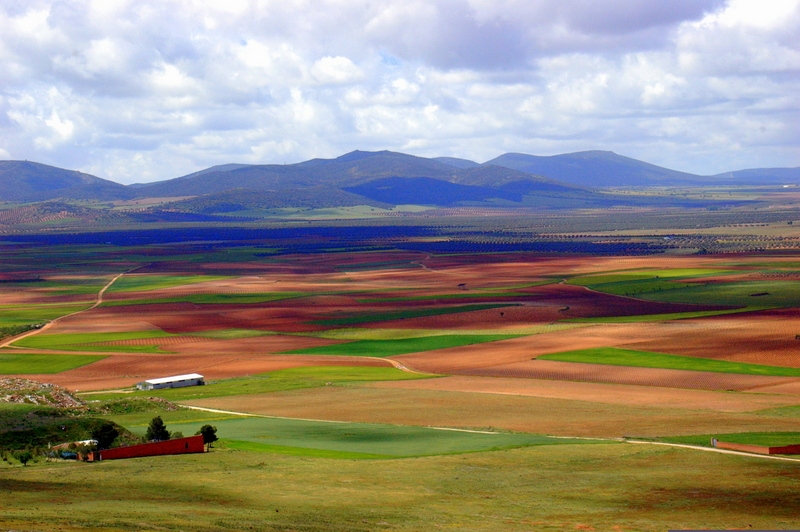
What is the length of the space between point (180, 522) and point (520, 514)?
1068 cm

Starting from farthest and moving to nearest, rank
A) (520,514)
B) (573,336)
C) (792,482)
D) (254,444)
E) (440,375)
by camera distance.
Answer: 1. (573,336)
2. (440,375)
3. (254,444)
4. (792,482)
5. (520,514)

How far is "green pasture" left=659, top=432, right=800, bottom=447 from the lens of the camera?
149 ft

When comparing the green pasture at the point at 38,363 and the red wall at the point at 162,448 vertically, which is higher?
the red wall at the point at 162,448

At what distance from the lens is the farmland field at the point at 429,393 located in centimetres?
3341

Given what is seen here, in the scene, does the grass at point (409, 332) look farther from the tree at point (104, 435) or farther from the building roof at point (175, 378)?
the tree at point (104, 435)

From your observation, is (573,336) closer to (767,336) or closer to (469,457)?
(767,336)

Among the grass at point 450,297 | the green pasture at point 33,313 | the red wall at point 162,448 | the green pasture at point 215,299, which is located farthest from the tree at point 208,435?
the green pasture at point 215,299

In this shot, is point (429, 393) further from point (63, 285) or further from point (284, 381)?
point (63, 285)

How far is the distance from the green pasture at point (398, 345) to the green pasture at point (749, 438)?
4014 cm

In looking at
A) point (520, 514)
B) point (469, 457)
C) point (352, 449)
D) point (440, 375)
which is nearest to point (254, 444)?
point (352, 449)

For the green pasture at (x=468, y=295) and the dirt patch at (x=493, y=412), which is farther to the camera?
the green pasture at (x=468, y=295)

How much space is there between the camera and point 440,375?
73.5 m

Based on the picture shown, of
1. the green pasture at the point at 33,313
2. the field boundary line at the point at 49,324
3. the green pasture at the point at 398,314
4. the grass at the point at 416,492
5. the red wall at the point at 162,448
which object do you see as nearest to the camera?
the grass at the point at 416,492

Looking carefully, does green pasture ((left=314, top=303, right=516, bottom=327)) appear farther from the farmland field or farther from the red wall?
the red wall
